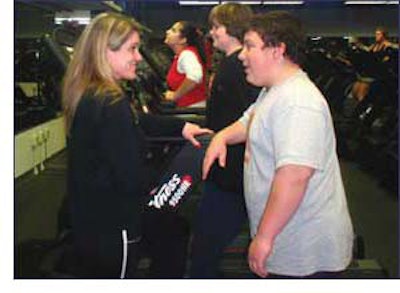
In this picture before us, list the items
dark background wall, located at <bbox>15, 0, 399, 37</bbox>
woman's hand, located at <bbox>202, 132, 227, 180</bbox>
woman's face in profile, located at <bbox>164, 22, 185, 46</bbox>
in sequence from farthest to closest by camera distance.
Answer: dark background wall, located at <bbox>15, 0, 399, 37</bbox> → woman's face in profile, located at <bbox>164, 22, 185, 46</bbox> → woman's hand, located at <bbox>202, 132, 227, 180</bbox>

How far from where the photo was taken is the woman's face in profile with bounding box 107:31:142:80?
1.60 meters

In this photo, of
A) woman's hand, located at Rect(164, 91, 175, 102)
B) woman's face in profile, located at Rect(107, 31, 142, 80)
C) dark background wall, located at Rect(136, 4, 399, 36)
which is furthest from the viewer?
dark background wall, located at Rect(136, 4, 399, 36)

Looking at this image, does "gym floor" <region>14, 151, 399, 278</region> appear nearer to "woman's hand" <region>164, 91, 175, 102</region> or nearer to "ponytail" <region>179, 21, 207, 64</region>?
"woman's hand" <region>164, 91, 175, 102</region>

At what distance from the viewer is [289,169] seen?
138 cm

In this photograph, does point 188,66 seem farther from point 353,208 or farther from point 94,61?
point 94,61

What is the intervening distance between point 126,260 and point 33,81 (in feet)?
8.30

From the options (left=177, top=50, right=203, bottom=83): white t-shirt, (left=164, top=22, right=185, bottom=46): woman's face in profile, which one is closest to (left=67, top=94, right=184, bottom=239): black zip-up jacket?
(left=177, top=50, right=203, bottom=83): white t-shirt

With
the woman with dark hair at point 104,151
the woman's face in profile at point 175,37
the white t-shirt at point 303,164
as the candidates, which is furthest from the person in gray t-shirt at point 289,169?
the woman's face in profile at point 175,37

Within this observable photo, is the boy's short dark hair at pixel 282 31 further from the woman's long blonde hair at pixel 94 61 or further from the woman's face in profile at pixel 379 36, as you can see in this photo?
the woman's face in profile at pixel 379 36

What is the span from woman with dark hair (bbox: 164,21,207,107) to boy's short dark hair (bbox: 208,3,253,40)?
970 mm

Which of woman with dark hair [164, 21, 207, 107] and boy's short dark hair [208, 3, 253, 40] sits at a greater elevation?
boy's short dark hair [208, 3, 253, 40]

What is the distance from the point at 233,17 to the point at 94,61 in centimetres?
95

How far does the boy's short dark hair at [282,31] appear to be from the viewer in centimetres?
149
